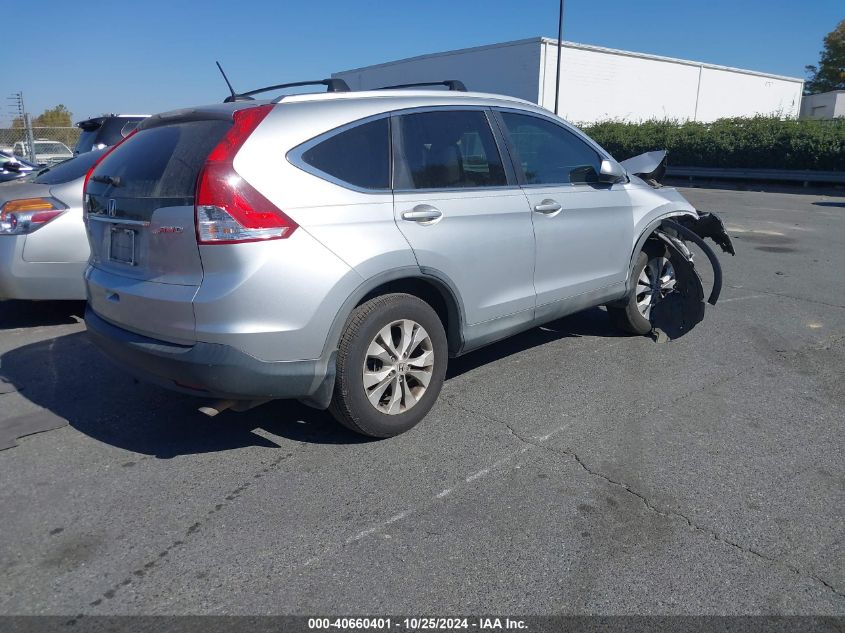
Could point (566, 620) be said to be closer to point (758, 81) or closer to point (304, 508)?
point (304, 508)

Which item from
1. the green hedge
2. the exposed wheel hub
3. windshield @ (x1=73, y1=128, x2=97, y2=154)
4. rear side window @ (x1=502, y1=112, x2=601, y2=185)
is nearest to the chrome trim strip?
rear side window @ (x1=502, y1=112, x2=601, y2=185)

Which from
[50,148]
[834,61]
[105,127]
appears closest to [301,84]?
[105,127]

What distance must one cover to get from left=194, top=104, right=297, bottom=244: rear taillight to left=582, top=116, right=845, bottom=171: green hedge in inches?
904

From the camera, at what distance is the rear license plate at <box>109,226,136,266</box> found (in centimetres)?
358

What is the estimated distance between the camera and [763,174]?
2297 cm

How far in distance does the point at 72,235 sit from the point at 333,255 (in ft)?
11.6

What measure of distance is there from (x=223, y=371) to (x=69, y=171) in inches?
161

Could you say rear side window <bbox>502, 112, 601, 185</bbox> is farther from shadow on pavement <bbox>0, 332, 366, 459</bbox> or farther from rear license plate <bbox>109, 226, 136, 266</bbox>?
rear license plate <bbox>109, 226, 136, 266</bbox>

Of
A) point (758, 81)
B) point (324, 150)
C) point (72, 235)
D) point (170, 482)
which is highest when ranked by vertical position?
point (758, 81)

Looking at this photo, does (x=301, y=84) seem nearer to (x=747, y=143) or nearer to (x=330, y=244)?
(x=330, y=244)

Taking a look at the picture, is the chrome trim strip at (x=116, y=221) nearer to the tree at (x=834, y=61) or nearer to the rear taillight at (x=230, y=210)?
the rear taillight at (x=230, y=210)

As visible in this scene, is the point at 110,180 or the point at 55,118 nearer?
the point at 110,180

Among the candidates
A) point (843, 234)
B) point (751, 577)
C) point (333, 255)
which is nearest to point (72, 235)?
point (333, 255)

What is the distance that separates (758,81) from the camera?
46.9 meters
